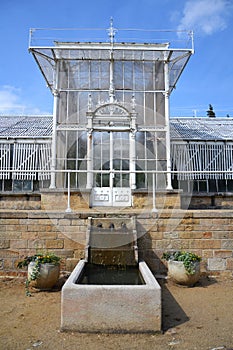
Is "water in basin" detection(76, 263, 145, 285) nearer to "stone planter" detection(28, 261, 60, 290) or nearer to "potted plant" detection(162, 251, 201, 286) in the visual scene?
"stone planter" detection(28, 261, 60, 290)

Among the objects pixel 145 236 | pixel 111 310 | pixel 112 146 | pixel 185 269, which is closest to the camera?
pixel 111 310

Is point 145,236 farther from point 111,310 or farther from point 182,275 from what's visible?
point 111,310

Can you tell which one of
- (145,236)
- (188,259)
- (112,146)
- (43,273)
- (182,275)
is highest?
(112,146)

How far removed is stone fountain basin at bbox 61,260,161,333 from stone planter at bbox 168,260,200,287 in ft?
6.06

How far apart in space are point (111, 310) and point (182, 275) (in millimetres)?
2184

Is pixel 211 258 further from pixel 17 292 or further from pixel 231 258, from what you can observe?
pixel 17 292

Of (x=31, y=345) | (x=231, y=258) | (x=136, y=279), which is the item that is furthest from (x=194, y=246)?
(x=31, y=345)

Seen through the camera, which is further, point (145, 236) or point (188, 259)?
point (145, 236)

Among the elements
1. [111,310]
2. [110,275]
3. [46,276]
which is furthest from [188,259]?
[46,276]

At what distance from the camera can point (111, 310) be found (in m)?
3.53

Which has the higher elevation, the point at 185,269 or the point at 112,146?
the point at 112,146

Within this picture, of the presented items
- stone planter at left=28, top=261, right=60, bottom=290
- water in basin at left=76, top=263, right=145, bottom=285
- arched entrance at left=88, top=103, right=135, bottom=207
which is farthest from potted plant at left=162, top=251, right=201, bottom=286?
arched entrance at left=88, top=103, right=135, bottom=207

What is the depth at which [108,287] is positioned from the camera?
361 cm

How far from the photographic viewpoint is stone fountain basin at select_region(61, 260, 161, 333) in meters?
3.50
